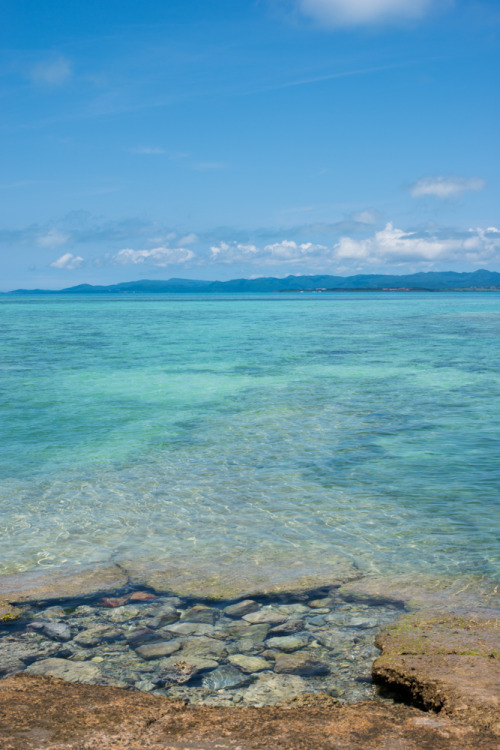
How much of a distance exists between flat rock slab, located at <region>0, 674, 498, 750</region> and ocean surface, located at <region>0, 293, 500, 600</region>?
2608 mm

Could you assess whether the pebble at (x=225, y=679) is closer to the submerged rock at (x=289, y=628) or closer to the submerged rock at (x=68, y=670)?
the submerged rock at (x=289, y=628)

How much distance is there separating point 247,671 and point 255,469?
5676 millimetres

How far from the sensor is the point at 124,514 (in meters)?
8.06

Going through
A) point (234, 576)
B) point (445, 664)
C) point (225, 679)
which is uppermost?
point (445, 664)

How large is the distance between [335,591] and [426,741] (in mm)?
2525

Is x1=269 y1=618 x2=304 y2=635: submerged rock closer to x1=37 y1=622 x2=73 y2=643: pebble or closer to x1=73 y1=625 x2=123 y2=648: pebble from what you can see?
x1=73 y1=625 x2=123 y2=648: pebble

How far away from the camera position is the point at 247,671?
4.34 m

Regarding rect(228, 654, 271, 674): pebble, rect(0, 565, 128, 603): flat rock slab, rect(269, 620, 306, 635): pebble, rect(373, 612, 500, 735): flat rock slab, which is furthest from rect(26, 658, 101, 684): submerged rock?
rect(373, 612, 500, 735): flat rock slab

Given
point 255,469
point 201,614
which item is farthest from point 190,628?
point 255,469

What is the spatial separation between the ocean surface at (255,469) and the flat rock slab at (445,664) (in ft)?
4.39

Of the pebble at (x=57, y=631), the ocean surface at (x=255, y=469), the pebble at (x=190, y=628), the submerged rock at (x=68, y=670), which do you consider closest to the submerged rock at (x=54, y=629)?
the pebble at (x=57, y=631)

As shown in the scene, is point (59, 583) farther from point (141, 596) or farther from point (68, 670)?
point (68, 670)

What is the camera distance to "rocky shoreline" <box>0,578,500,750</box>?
11.0 ft

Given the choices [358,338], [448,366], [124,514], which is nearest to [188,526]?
[124,514]
